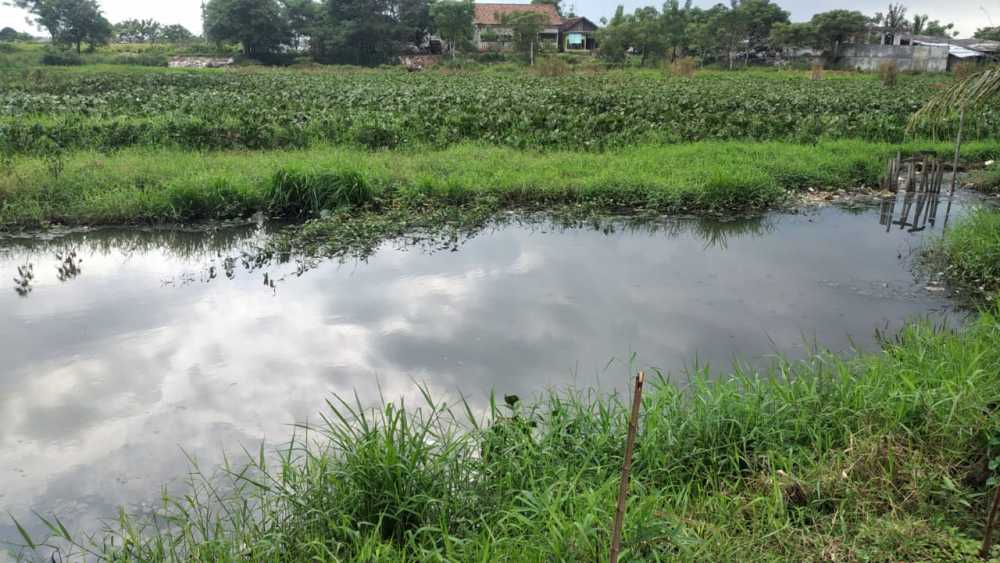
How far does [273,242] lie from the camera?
7.93m

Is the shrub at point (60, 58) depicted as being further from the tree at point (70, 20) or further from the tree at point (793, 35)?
the tree at point (793, 35)

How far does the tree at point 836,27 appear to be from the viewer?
4100 cm

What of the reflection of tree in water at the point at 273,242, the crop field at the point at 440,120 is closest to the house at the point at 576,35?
the crop field at the point at 440,120

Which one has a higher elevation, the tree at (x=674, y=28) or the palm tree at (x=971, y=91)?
the tree at (x=674, y=28)

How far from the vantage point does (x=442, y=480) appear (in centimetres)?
325

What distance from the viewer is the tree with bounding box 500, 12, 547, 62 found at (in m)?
44.7

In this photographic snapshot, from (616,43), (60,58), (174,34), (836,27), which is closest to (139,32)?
(174,34)

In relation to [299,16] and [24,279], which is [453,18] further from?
[24,279]

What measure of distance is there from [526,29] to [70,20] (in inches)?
1207

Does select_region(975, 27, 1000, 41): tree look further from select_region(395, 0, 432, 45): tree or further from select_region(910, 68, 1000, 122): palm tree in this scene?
select_region(910, 68, 1000, 122): palm tree

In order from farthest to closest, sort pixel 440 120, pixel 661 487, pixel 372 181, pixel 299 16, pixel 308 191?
1. pixel 299 16
2. pixel 440 120
3. pixel 372 181
4. pixel 308 191
5. pixel 661 487

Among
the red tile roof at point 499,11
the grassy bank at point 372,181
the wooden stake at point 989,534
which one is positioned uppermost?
the red tile roof at point 499,11

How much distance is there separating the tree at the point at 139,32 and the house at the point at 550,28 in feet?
102

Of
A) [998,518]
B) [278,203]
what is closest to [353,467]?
[998,518]
